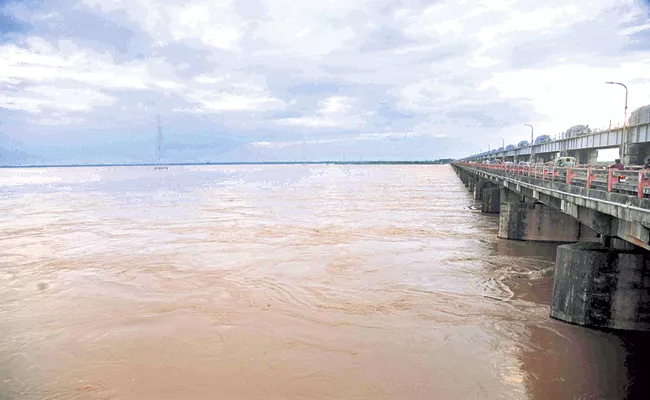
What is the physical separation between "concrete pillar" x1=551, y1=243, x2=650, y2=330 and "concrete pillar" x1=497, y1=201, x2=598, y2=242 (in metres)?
12.6

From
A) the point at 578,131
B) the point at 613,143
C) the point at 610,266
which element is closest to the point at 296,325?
the point at 610,266

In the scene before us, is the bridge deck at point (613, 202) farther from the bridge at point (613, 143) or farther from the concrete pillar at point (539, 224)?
the bridge at point (613, 143)

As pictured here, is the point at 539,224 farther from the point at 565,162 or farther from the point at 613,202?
the point at 565,162

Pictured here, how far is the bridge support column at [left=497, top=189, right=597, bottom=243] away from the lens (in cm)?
2405

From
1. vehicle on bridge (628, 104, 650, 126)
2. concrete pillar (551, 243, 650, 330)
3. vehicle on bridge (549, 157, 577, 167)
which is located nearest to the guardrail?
concrete pillar (551, 243, 650, 330)

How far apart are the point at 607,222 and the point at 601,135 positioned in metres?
46.6

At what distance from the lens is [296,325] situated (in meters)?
13.2

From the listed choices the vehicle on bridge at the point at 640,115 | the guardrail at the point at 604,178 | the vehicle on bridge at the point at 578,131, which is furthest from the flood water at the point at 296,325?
the vehicle on bridge at the point at 578,131

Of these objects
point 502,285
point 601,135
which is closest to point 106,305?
point 502,285

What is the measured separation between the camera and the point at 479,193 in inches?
1972

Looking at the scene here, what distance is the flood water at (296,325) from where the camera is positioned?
10039 millimetres

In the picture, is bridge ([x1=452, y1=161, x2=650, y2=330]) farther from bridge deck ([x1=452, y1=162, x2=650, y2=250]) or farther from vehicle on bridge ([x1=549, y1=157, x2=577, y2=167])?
vehicle on bridge ([x1=549, y1=157, x2=577, y2=167])

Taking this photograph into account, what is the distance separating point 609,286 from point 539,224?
13483 mm

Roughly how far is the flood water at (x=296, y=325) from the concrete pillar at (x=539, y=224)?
4.20 ft
